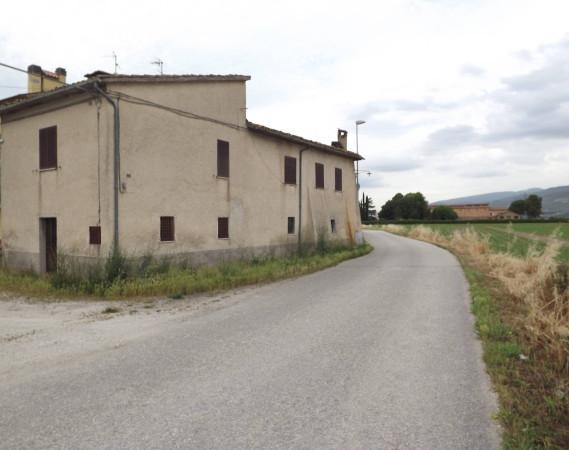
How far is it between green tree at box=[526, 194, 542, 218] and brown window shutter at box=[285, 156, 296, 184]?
12962 centimetres

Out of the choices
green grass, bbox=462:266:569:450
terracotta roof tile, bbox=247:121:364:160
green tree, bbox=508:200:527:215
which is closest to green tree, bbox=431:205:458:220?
green tree, bbox=508:200:527:215

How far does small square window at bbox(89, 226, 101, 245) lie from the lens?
1127 cm

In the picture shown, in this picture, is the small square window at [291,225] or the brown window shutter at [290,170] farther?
the small square window at [291,225]

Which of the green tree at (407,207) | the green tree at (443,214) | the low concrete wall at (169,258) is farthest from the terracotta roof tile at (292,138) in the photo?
the green tree at (443,214)

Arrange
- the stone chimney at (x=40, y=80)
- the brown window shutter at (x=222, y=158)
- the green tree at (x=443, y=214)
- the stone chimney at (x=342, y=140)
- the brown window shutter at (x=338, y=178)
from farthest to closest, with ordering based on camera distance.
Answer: the green tree at (x=443, y=214)
the stone chimney at (x=342, y=140)
the brown window shutter at (x=338, y=178)
the stone chimney at (x=40, y=80)
the brown window shutter at (x=222, y=158)

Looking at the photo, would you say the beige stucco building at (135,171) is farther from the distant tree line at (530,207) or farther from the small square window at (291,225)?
the distant tree line at (530,207)

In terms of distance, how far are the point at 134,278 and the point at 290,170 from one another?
32.3 ft

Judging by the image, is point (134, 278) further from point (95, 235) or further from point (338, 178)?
point (338, 178)

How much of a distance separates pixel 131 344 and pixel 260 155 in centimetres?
1163

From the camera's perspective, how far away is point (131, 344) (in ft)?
19.2

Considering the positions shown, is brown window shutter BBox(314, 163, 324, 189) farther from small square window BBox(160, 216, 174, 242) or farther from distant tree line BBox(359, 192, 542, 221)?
distant tree line BBox(359, 192, 542, 221)

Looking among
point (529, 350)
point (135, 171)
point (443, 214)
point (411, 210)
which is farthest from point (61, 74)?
point (443, 214)

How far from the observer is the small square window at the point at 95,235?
1127 centimetres

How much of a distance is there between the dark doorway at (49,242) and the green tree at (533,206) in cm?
13891
